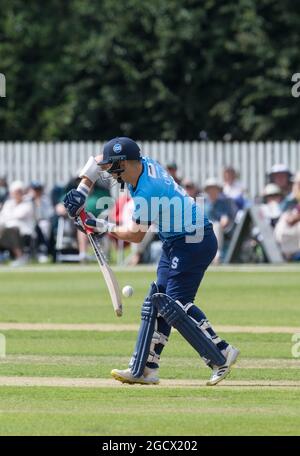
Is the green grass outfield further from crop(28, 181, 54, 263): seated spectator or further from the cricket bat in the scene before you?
crop(28, 181, 54, 263): seated spectator

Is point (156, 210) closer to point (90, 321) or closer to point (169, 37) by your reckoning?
point (90, 321)

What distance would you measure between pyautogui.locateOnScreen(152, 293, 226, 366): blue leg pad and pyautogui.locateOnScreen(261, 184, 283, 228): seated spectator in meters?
15.3

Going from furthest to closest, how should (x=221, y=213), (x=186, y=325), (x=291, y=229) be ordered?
1. (x=221, y=213)
2. (x=291, y=229)
3. (x=186, y=325)

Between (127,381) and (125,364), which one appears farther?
(125,364)

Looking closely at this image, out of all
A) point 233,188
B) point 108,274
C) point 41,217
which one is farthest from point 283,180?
point 108,274

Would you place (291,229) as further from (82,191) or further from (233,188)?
(82,191)

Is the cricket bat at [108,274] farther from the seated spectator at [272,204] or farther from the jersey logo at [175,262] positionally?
the seated spectator at [272,204]

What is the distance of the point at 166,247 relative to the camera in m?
11.2

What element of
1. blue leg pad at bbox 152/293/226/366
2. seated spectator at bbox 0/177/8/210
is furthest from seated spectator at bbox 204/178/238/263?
blue leg pad at bbox 152/293/226/366

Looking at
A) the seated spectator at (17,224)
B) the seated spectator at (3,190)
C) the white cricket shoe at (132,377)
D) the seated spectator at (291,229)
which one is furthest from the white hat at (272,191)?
the white cricket shoe at (132,377)

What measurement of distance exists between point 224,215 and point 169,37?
569 inches

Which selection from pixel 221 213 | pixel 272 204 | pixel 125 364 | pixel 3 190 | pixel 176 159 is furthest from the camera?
pixel 176 159

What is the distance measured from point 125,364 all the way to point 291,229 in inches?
510
